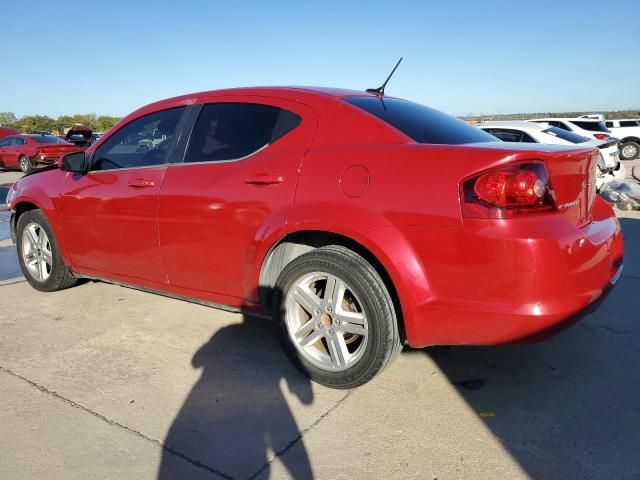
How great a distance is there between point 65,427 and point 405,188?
2.08 meters

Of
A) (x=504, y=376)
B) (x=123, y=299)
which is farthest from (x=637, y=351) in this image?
(x=123, y=299)

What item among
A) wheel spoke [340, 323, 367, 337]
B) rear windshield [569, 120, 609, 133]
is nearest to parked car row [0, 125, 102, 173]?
wheel spoke [340, 323, 367, 337]

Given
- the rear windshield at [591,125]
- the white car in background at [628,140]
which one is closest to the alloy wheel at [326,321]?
the rear windshield at [591,125]

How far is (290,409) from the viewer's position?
2664mm

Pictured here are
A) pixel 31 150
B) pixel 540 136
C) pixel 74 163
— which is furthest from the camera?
pixel 31 150

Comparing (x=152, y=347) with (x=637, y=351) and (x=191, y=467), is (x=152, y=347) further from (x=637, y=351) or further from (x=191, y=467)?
(x=637, y=351)

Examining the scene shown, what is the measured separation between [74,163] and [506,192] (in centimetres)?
333

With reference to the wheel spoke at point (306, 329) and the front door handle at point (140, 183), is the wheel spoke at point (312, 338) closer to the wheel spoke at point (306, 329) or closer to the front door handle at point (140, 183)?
the wheel spoke at point (306, 329)

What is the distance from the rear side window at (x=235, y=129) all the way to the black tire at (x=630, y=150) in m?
21.8

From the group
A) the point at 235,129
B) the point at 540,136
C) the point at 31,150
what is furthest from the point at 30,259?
the point at 31,150

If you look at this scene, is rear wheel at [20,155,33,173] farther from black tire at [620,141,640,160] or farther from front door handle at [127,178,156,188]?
black tire at [620,141,640,160]

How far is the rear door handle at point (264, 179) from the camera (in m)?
2.89

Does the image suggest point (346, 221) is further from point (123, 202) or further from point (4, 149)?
point (4, 149)

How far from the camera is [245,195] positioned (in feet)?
9.83
